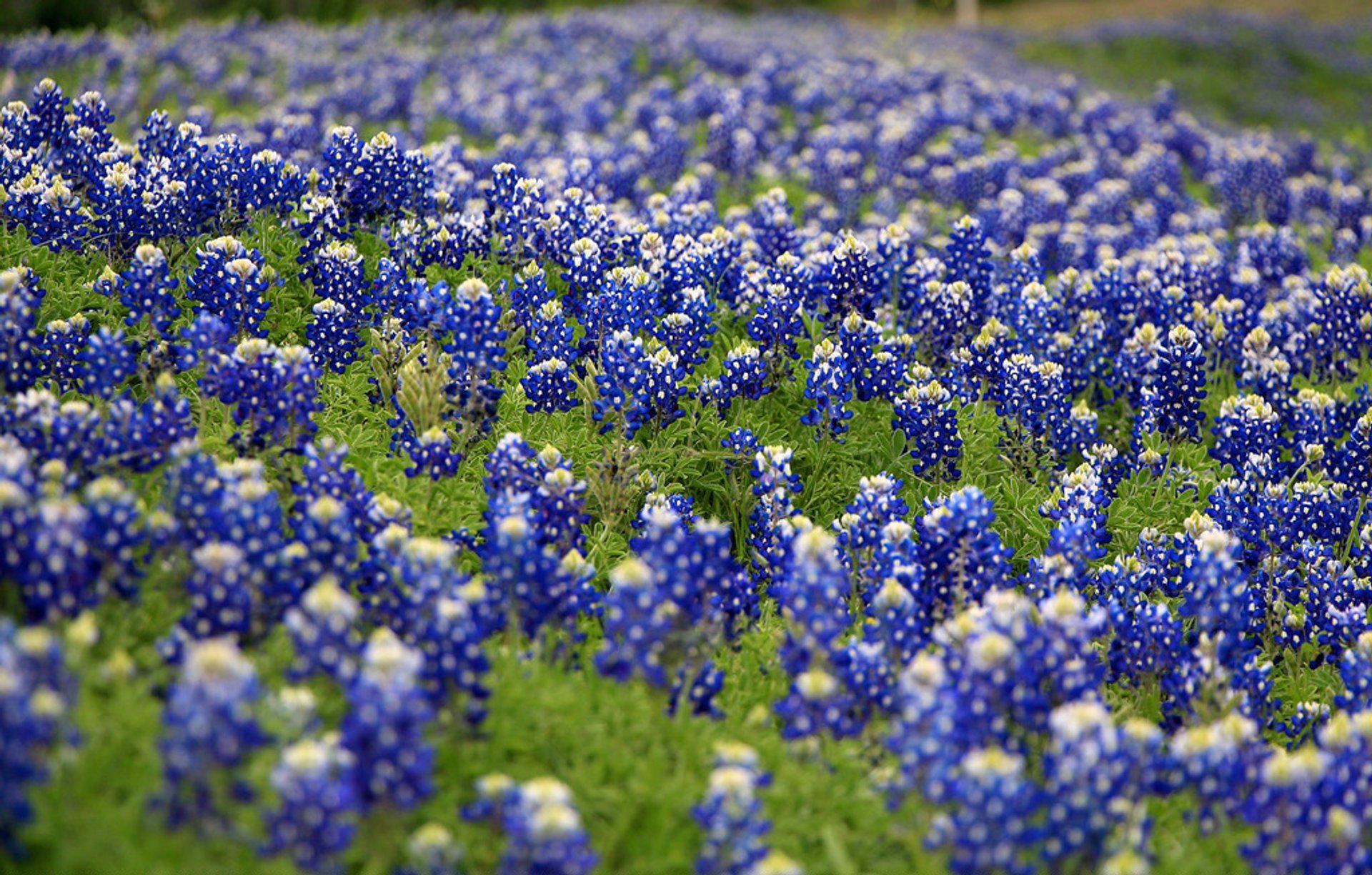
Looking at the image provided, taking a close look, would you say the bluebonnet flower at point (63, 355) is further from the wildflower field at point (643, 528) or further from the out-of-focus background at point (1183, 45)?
the out-of-focus background at point (1183, 45)

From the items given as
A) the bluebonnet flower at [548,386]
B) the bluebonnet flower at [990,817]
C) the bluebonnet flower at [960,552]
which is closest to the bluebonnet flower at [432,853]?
the bluebonnet flower at [990,817]

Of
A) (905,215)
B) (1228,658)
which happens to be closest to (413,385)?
(1228,658)

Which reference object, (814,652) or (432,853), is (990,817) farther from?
(432,853)

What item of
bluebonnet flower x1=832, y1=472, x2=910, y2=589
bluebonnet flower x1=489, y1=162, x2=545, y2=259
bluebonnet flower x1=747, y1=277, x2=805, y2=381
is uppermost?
bluebonnet flower x1=489, y1=162, x2=545, y2=259

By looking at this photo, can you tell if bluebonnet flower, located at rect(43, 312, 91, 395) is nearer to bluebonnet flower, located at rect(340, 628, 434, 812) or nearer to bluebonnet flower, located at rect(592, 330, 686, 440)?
bluebonnet flower, located at rect(592, 330, 686, 440)

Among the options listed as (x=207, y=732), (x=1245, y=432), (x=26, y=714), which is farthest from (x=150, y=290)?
(x=1245, y=432)

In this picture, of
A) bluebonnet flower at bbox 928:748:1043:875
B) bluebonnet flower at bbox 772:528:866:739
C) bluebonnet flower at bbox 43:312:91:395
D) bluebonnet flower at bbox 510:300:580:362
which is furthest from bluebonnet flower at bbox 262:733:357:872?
bluebonnet flower at bbox 510:300:580:362
